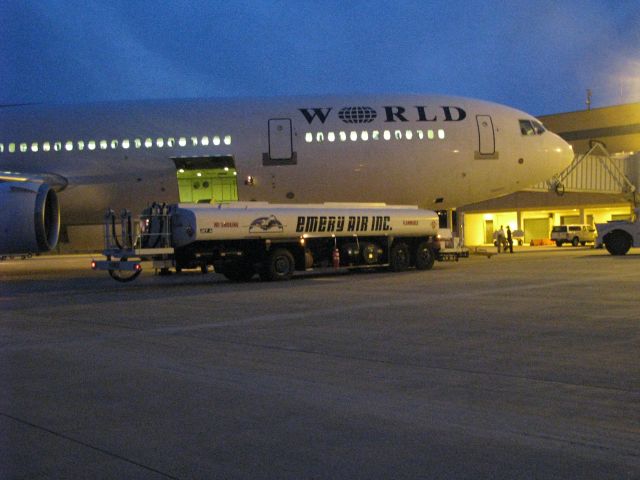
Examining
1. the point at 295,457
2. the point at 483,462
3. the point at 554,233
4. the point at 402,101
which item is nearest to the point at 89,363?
the point at 295,457

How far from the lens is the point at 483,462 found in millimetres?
4562

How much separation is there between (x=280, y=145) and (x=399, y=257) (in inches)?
199

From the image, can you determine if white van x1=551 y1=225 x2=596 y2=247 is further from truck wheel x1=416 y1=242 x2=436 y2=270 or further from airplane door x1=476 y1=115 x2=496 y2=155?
truck wheel x1=416 y1=242 x2=436 y2=270

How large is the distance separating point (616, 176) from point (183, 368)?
4142 centimetres

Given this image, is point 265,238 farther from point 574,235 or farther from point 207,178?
point 574,235

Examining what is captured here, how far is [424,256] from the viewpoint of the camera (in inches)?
915

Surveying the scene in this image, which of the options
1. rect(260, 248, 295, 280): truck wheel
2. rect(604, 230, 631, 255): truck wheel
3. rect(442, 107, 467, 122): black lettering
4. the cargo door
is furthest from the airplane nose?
rect(260, 248, 295, 280): truck wheel

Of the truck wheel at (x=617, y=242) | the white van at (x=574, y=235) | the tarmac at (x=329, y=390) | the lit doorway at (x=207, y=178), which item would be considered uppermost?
the lit doorway at (x=207, y=178)

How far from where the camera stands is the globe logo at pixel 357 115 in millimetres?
23797

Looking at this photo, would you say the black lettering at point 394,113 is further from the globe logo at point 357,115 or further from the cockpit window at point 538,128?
the cockpit window at point 538,128

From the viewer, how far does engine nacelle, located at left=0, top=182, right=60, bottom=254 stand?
1973 centimetres

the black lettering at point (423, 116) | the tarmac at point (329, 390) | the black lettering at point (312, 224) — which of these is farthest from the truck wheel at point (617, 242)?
the tarmac at point (329, 390)

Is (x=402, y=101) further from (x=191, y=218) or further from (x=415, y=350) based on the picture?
(x=415, y=350)

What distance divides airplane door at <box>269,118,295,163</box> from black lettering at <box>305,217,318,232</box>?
3429 millimetres
